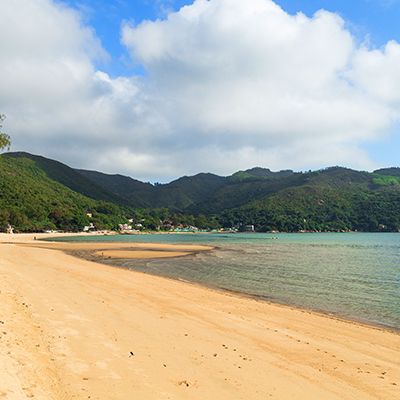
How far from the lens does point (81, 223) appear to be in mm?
187625

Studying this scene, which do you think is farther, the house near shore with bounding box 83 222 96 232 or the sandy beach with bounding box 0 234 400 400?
the house near shore with bounding box 83 222 96 232

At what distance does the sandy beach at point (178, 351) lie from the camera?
8250 millimetres

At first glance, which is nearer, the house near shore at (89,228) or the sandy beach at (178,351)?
the sandy beach at (178,351)

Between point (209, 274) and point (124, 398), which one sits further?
point (209, 274)

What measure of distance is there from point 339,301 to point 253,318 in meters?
10.0

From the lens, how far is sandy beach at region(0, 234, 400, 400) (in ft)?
27.1

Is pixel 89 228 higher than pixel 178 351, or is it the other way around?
pixel 89 228

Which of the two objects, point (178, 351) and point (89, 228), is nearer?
point (178, 351)

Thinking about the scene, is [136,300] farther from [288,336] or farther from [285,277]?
[285,277]

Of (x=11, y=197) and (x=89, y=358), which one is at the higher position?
(x=11, y=197)

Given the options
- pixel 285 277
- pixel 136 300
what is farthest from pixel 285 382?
pixel 285 277

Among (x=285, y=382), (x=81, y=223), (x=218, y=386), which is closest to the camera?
(x=218, y=386)

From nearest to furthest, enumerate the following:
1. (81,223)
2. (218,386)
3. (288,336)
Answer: (218,386)
(288,336)
(81,223)

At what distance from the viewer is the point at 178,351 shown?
37.3 feet
